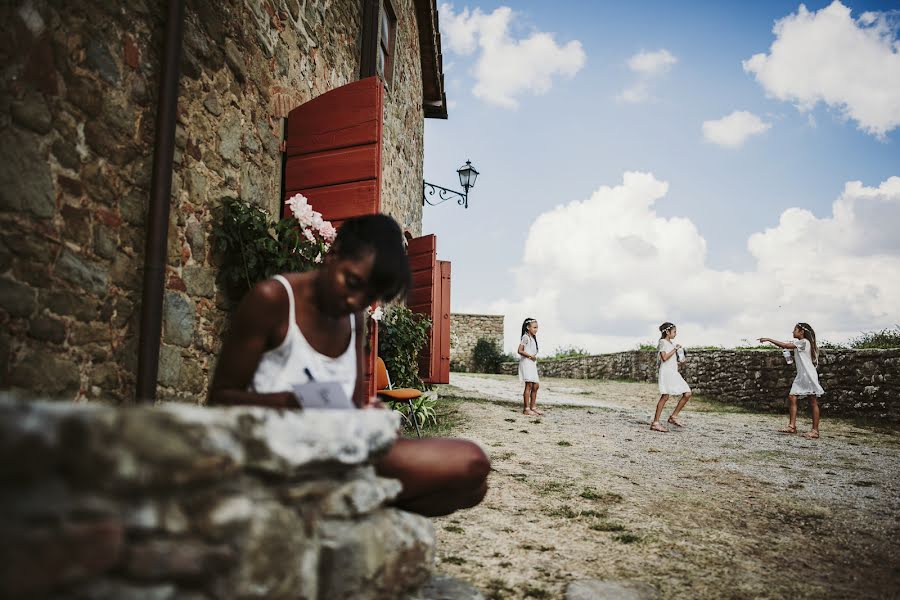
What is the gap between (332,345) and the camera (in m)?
1.57

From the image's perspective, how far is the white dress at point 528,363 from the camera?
7441mm

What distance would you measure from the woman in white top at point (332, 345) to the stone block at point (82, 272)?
4.68 feet

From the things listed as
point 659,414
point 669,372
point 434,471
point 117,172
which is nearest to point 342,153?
point 117,172

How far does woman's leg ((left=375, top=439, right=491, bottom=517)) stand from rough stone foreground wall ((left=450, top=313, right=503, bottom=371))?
1620cm

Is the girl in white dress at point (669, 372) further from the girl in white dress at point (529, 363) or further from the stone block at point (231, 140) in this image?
the stone block at point (231, 140)

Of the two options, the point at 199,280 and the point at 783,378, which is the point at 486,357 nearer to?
the point at 783,378

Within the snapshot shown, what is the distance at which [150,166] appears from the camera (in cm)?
282

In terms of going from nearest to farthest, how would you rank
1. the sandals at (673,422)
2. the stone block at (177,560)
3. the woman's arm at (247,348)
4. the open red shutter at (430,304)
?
1. the stone block at (177,560)
2. the woman's arm at (247,348)
3. the sandals at (673,422)
4. the open red shutter at (430,304)

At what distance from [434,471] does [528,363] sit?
242 inches

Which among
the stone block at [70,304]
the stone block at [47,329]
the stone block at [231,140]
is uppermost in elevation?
the stone block at [231,140]

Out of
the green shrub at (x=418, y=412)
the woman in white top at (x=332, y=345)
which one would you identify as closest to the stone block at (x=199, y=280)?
the woman in white top at (x=332, y=345)

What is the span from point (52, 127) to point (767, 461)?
19.6ft

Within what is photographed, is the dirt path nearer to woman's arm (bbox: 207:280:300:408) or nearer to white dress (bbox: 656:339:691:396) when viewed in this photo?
white dress (bbox: 656:339:691:396)

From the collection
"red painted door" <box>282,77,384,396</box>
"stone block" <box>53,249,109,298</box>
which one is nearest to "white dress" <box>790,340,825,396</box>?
"red painted door" <box>282,77,384,396</box>
